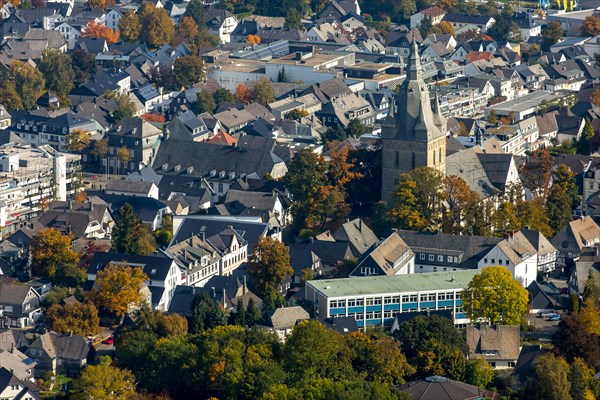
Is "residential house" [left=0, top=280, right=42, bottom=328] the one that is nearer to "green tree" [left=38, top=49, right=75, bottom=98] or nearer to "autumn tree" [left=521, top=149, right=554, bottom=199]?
"autumn tree" [left=521, top=149, right=554, bottom=199]

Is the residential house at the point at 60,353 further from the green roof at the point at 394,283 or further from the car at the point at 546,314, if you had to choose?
the car at the point at 546,314

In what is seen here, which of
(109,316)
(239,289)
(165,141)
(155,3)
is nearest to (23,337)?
(109,316)

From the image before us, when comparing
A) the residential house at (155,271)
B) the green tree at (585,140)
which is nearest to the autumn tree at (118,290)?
the residential house at (155,271)

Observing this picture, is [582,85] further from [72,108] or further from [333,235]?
[333,235]

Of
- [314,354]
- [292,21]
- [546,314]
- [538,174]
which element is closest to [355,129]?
[538,174]

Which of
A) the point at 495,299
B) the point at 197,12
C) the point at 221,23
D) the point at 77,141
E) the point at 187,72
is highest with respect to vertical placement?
the point at 495,299

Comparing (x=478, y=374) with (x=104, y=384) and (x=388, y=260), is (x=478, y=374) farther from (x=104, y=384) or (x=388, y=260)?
(x=104, y=384)
